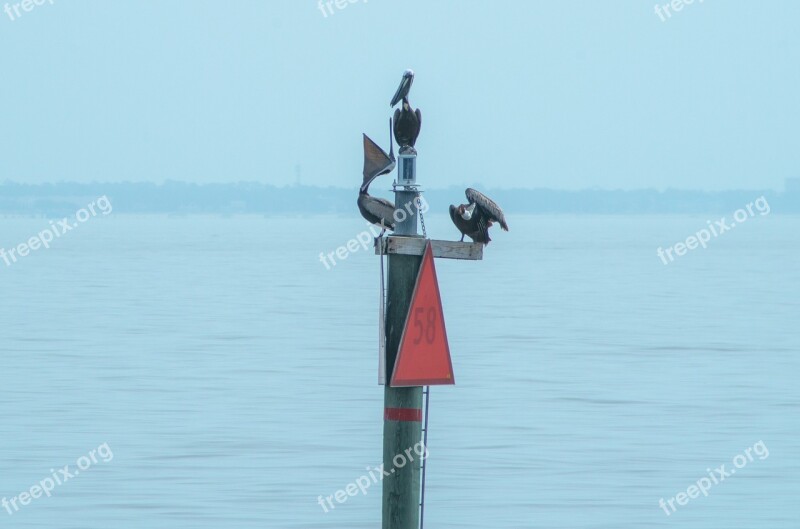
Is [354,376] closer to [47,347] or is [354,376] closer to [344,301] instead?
[47,347]

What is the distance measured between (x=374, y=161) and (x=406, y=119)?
28cm

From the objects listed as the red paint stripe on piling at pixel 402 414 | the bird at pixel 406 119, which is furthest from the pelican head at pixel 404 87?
the red paint stripe on piling at pixel 402 414

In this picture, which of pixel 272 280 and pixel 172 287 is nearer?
pixel 172 287

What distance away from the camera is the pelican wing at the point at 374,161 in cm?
720

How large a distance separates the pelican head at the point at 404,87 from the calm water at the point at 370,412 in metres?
5.53

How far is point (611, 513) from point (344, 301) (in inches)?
996

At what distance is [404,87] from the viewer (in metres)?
7.13

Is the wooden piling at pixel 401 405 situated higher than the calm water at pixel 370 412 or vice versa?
the calm water at pixel 370 412

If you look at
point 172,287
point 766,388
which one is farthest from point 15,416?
point 172,287

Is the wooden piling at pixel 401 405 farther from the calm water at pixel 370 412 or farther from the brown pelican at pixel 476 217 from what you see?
the calm water at pixel 370 412

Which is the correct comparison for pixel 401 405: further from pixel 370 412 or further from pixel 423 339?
pixel 370 412

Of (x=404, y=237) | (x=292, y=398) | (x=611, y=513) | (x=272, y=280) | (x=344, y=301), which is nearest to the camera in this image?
(x=404, y=237)

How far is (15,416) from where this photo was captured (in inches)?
662

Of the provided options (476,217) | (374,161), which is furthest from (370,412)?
(374,161)
